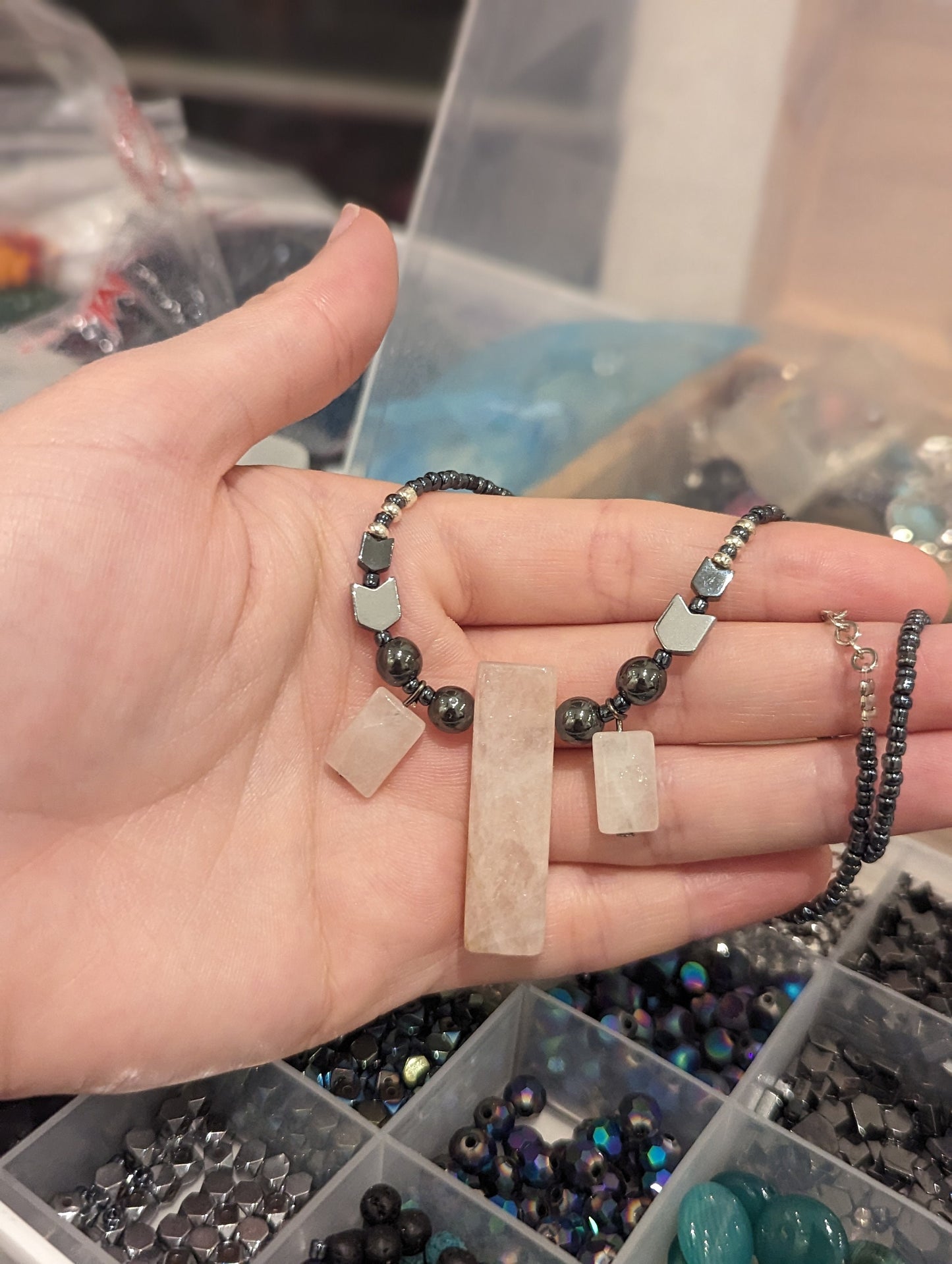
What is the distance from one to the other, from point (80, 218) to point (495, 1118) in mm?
1899

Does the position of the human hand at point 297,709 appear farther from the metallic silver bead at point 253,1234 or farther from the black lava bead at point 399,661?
the metallic silver bead at point 253,1234

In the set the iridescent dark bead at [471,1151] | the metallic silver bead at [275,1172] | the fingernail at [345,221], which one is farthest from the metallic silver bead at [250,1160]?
the fingernail at [345,221]

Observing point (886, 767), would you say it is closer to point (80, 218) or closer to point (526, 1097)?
point (526, 1097)

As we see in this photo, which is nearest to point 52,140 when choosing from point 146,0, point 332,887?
point 146,0

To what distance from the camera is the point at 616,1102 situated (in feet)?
4.24

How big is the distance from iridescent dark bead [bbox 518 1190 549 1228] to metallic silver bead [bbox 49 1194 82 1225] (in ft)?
1.63

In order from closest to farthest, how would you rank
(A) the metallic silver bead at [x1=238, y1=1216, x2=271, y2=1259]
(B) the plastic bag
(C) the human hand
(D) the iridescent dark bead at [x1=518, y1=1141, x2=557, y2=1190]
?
(C) the human hand → (A) the metallic silver bead at [x1=238, y1=1216, x2=271, y2=1259] → (D) the iridescent dark bead at [x1=518, y1=1141, x2=557, y2=1190] → (B) the plastic bag

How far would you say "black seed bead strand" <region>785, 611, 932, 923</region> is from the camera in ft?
3.52

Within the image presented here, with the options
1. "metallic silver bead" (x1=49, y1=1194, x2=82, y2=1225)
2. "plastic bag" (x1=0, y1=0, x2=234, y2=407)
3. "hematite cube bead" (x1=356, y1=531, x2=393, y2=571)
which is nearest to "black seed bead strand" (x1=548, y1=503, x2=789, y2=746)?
"hematite cube bead" (x1=356, y1=531, x2=393, y2=571)

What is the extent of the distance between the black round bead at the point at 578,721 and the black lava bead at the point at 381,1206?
1.78ft

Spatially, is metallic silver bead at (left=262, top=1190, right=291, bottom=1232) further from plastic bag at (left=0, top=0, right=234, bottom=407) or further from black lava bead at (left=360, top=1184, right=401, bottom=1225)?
plastic bag at (left=0, top=0, right=234, bottom=407)

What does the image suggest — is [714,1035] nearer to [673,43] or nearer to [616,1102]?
[616,1102]

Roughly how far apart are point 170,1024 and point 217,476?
58 centimetres

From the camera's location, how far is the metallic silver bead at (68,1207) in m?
1.11
